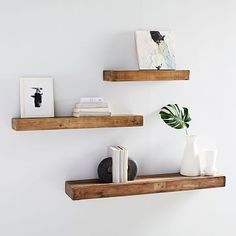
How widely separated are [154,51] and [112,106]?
0.37 meters

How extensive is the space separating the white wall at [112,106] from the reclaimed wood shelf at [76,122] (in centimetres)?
13

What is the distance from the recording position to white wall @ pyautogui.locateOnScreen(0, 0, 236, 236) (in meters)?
2.26

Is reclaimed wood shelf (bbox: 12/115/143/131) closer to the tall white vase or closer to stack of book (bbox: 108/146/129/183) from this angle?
stack of book (bbox: 108/146/129/183)

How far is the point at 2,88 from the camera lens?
7.27 feet

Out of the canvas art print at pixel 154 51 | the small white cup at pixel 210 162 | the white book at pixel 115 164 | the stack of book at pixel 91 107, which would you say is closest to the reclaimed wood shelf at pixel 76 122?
the stack of book at pixel 91 107

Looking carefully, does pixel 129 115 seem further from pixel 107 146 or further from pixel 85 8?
pixel 85 8

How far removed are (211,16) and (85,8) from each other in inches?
30.0

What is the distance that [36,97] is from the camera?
2.26 metres

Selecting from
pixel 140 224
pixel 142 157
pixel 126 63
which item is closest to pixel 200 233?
pixel 140 224

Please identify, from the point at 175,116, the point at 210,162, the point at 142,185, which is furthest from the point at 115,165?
the point at 210,162

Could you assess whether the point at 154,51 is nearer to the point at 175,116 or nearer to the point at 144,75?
the point at 144,75

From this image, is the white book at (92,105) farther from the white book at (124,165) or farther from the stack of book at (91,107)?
the white book at (124,165)

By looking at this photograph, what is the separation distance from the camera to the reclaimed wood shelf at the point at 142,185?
7.40ft

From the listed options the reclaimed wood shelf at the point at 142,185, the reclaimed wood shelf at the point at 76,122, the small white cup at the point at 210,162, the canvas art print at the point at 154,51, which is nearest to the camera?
the reclaimed wood shelf at the point at 76,122
